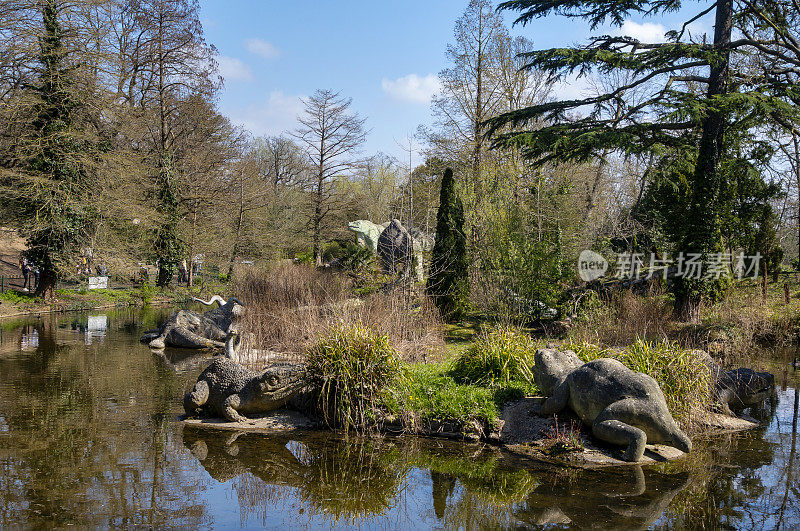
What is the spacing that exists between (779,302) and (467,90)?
13.1 m

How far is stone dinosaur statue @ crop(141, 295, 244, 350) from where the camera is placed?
43.2ft

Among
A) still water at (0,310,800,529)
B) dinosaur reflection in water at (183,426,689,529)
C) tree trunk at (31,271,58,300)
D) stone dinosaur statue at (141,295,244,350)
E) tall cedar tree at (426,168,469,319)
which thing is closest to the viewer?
still water at (0,310,800,529)

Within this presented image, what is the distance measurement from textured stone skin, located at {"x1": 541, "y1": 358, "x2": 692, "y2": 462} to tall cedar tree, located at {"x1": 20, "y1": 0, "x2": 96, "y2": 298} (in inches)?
671

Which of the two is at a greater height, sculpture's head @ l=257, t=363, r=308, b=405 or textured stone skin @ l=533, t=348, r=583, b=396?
textured stone skin @ l=533, t=348, r=583, b=396

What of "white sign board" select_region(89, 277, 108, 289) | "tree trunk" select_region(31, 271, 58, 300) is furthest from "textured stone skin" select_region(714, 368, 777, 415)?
"white sign board" select_region(89, 277, 108, 289)

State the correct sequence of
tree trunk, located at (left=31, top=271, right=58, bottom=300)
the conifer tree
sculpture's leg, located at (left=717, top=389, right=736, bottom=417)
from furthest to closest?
tree trunk, located at (left=31, top=271, right=58, bottom=300) < the conifer tree < sculpture's leg, located at (left=717, top=389, right=736, bottom=417)

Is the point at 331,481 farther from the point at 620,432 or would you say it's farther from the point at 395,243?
the point at 395,243

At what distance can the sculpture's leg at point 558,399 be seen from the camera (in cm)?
691

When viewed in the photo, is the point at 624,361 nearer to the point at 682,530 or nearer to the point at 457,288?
the point at 682,530

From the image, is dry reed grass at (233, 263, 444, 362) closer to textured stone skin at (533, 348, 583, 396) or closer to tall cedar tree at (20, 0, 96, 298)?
textured stone skin at (533, 348, 583, 396)

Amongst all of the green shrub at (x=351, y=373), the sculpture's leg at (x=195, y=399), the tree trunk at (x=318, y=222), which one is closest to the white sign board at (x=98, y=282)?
the tree trunk at (x=318, y=222)

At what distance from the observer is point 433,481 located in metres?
5.71

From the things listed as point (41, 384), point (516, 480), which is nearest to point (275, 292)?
point (41, 384)

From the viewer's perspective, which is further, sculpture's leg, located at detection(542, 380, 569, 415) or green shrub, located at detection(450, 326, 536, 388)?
green shrub, located at detection(450, 326, 536, 388)
